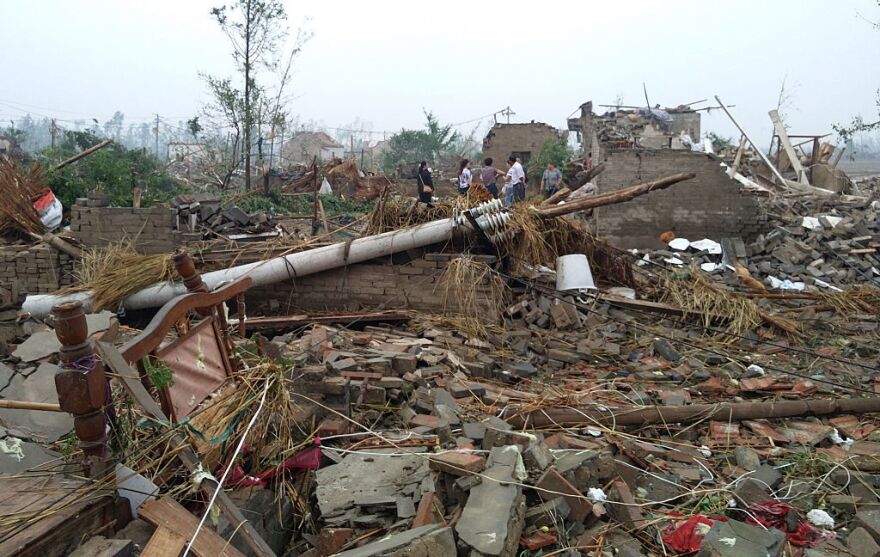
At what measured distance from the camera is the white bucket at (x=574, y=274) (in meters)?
8.45

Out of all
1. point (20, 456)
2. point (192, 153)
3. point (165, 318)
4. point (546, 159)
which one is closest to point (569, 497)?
point (165, 318)

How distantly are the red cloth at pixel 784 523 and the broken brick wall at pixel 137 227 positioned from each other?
817 cm

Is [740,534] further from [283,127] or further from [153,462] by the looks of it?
[283,127]

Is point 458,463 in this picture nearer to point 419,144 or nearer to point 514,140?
point 514,140

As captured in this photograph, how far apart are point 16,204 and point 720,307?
11.3 meters

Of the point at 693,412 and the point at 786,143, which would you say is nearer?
the point at 693,412

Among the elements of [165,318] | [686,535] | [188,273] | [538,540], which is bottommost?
[686,535]

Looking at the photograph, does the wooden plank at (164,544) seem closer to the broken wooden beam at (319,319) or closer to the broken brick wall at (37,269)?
the broken wooden beam at (319,319)

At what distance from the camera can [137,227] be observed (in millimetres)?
9266

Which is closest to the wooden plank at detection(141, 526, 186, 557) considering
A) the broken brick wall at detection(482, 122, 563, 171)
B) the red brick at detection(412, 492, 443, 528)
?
the red brick at detection(412, 492, 443, 528)

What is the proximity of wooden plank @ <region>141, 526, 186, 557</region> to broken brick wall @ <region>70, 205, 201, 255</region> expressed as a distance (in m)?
7.35

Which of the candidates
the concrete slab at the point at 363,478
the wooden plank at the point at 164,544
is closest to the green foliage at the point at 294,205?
the concrete slab at the point at 363,478

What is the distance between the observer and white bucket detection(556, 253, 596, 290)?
27.7ft

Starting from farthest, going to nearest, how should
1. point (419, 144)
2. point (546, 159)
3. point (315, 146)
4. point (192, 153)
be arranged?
point (315, 146) → point (419, 144) → point (546, 159) → point (192, 153)
